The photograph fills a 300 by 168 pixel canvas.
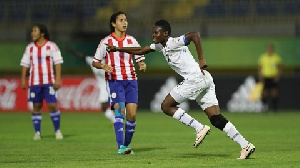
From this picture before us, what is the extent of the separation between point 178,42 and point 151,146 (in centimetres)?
338

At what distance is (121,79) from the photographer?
1294 centimetres

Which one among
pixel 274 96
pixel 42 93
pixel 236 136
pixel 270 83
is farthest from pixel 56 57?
pixel 270 83

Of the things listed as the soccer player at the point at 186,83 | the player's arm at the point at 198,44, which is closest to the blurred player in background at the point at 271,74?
the soccer player at the point at 186,83

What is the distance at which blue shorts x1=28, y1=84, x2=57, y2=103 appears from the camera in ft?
54.2

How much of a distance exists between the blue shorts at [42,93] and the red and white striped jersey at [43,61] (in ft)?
0.29

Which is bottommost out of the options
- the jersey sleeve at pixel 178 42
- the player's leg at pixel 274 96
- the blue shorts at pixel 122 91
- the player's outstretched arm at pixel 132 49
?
the player's leg at pixel 274 96

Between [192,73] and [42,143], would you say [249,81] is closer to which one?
[42,143]

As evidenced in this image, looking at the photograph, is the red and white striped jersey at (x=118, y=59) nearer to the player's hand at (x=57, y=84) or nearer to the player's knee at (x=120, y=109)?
the player's knee at (x=120, y=109)

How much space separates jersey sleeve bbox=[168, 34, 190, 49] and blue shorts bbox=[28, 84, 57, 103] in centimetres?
555

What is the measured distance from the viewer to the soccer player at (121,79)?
12812 millimetres

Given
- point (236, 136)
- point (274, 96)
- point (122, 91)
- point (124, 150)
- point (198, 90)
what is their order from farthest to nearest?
point (274, 96) < point (122, 91) < point (124, 150) < point (198, 90) < point (236, 136)

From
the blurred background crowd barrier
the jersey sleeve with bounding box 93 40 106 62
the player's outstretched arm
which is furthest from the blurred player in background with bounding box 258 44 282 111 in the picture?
the player's outstretched arm

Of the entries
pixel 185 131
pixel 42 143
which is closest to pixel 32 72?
pixel 42 143

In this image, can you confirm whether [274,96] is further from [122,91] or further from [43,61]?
[122,91]
